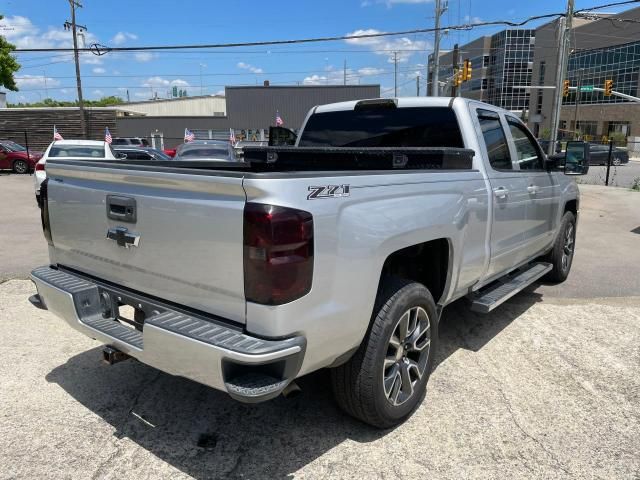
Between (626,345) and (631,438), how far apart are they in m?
1.60

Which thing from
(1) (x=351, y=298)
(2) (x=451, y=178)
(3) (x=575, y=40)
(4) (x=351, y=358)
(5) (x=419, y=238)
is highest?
(3) (x=575, y=40)

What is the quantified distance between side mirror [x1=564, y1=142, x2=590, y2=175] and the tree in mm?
36726

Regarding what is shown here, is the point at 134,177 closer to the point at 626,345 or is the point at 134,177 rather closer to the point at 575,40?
the point at 626,345

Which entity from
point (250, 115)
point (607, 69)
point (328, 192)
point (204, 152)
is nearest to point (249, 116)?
point (250, 115)

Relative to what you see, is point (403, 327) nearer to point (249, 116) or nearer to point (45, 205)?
point (45, 205)

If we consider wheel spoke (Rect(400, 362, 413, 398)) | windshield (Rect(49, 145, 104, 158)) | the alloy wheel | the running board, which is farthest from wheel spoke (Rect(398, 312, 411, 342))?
windshield (Rect(49, 145, 104, 158))

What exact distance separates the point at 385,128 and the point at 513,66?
4055 inches

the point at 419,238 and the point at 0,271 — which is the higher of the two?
the point at 419,238

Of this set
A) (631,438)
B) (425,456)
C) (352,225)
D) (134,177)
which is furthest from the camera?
(631,438)

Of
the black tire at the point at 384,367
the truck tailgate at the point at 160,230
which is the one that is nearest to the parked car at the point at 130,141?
the truck tailgate at the point at 160,230

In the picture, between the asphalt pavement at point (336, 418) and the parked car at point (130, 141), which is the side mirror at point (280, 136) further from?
the parked car at point (130, 141)

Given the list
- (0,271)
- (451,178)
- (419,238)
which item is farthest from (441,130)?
(0,271)

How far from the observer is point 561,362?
13.6 ft

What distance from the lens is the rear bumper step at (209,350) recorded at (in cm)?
228
